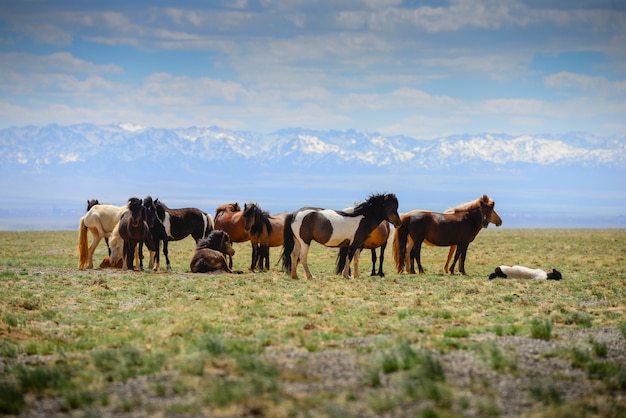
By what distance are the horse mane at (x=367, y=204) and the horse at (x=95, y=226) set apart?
8902 mm

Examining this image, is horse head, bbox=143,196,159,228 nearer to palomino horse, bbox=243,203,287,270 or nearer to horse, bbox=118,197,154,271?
horse, bbox=118,197,154,271

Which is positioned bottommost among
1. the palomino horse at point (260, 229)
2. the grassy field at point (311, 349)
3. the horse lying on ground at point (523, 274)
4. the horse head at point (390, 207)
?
the grassy field at point (311, 349)

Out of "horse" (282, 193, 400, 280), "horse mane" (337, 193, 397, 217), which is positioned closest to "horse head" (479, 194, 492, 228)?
"horse" (282, 193, 400, 280)

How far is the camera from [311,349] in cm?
1166

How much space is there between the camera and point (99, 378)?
1012cm

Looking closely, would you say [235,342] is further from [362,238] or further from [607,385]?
[362,238]

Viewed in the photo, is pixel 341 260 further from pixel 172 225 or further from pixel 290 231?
pixel 172 225

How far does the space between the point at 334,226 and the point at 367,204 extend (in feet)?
4.88

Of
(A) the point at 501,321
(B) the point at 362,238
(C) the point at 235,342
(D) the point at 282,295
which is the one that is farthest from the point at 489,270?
(C) the point at 235,342

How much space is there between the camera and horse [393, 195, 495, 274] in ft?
90.6

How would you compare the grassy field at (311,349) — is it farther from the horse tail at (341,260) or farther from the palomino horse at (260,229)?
the palomino horse at (260,229)

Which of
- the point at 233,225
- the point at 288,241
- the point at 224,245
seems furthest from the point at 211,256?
the point at 233,225

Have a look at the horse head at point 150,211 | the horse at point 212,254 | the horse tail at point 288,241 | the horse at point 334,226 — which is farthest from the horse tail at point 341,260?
the horse head at point 150,211

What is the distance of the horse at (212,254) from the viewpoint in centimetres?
2584
